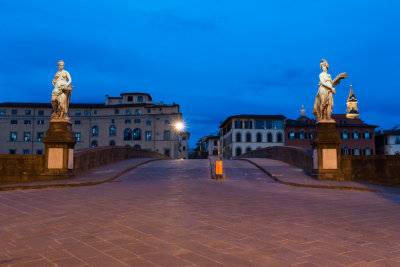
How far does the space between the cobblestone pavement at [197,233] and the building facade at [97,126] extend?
63588 millimetres

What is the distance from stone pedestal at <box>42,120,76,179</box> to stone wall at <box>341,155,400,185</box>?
11534mm

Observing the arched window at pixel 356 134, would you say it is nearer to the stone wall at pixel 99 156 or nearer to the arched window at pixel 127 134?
the arched window at pixel 127 134

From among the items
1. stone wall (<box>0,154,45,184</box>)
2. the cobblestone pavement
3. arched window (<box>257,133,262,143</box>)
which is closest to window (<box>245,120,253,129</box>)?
arched window (<box>257,133,262,143</box>)

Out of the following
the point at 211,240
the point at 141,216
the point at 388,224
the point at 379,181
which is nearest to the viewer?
the point at 211,240

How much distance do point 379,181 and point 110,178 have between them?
10.9 metres

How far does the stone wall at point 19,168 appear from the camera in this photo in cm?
1201

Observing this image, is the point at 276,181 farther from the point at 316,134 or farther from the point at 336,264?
the point at 336,264

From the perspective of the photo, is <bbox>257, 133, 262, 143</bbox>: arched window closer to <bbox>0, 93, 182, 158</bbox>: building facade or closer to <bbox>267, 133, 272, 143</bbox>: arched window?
<bbox>267, 133, 272, 143</bbox>: arched window

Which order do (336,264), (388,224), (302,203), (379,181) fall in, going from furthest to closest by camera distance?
(379,181), (302,203), (388,224), (336,264)

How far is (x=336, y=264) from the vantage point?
325 centimetres

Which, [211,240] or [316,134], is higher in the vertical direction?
[316,134]

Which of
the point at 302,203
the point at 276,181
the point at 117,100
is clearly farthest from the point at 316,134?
the point at 117,100

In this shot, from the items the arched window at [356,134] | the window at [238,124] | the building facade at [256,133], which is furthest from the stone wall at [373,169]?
the arched window at [356,134]

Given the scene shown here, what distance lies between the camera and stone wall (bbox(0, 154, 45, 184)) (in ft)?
39.4
